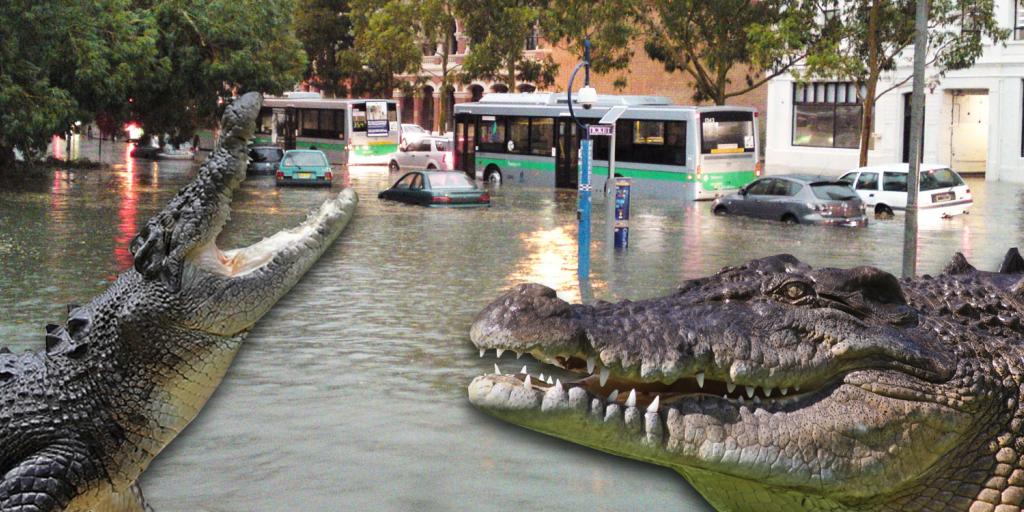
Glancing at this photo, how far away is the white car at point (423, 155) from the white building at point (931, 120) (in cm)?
1211

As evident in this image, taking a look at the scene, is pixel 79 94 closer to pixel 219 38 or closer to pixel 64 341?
pixel 219 38

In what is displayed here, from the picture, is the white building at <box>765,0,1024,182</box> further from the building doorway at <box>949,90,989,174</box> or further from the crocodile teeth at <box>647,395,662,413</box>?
the crocodile teeth at <box>647,395,662,413</box>

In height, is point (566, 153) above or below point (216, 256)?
above

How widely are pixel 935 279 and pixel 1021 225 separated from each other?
25.6 m

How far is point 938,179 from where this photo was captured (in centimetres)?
2955

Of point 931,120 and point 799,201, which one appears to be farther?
point 931,120

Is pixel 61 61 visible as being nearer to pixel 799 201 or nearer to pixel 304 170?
pixel 304 170

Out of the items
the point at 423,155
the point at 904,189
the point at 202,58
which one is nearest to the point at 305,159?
the point at 202,58

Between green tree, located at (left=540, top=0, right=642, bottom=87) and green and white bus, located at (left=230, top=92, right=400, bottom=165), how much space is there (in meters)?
8.19

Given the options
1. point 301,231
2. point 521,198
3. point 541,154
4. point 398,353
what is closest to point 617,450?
point 301,231

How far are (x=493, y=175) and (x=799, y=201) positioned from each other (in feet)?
50.4

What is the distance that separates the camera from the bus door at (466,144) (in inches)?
1672

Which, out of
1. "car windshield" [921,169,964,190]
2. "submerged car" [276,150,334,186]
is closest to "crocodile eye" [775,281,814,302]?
"car windshield" [921,169,964,190]

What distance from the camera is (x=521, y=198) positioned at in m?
35.0
